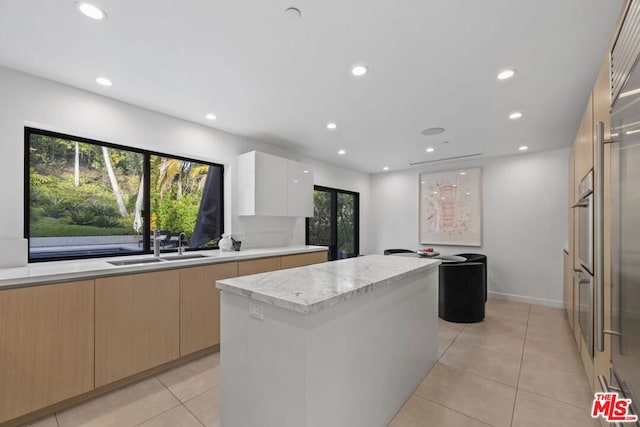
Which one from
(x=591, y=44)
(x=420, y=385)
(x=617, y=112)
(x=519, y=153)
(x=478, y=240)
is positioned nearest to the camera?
(x=617, y=112)

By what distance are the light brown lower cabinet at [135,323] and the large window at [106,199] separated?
2.37 ft

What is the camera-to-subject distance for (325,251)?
418 cm

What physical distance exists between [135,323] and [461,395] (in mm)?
2635

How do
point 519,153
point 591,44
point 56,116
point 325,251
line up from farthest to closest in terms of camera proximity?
point 519,153
point 325,251
point 56,116
point 591,44

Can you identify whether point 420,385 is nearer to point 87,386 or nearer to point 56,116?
point 87,386

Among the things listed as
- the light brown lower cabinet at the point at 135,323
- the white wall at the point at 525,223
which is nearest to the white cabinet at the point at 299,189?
the light brown lower cabinet at the point at 135,323

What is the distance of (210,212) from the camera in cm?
364

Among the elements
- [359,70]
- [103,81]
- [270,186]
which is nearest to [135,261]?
[103,81]

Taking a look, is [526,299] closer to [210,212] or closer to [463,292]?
[463,292]

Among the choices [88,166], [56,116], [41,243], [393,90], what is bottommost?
[41,243]

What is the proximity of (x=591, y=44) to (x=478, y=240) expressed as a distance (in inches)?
146

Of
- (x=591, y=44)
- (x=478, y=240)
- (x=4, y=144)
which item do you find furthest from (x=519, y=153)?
(x=4, y=144)

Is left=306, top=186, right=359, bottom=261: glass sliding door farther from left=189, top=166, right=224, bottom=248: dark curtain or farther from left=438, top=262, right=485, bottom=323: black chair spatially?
left=438, top=262, right=485, bottom=323: black chair

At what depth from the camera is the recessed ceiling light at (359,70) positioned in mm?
2090
